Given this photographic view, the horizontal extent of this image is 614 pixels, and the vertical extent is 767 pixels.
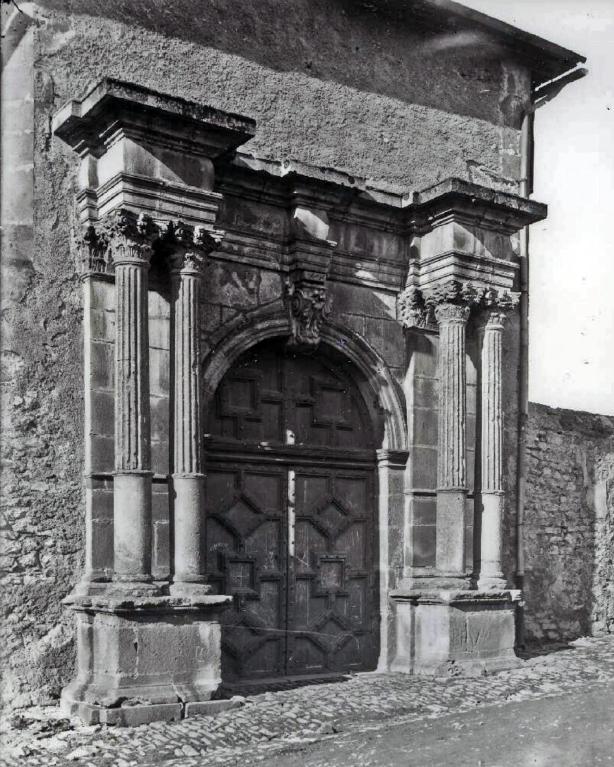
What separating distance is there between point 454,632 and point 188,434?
9.73 ft

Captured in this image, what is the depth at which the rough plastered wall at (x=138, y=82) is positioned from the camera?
7.49 metres

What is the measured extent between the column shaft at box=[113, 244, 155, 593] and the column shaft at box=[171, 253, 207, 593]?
28 cm

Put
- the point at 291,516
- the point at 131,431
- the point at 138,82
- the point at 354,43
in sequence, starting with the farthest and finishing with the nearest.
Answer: the point at 354,43 < the point at 291,516 < the point at 138,82 < the point at 131,431

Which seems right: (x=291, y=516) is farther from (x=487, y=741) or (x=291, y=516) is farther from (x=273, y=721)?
(x=487, y=741)

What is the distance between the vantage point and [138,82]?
844cm

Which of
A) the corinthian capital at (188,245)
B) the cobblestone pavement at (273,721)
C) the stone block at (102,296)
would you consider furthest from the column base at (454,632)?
the stone block at (102,296)

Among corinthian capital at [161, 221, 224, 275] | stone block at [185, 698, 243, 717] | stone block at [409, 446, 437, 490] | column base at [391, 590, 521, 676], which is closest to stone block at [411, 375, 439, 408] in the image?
stone block at [409, 446, 437, 490]

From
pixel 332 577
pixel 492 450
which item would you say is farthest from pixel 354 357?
pixel 332 577

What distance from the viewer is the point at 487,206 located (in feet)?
30.7

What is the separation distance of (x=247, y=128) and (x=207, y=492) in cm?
288

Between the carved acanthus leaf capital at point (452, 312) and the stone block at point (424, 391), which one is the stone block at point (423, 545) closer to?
the stone block at point (424, 391)

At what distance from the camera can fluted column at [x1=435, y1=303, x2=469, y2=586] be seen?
30.0ft

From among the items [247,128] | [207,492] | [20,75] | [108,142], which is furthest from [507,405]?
[20,75]

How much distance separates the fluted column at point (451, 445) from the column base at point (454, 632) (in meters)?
0.25
